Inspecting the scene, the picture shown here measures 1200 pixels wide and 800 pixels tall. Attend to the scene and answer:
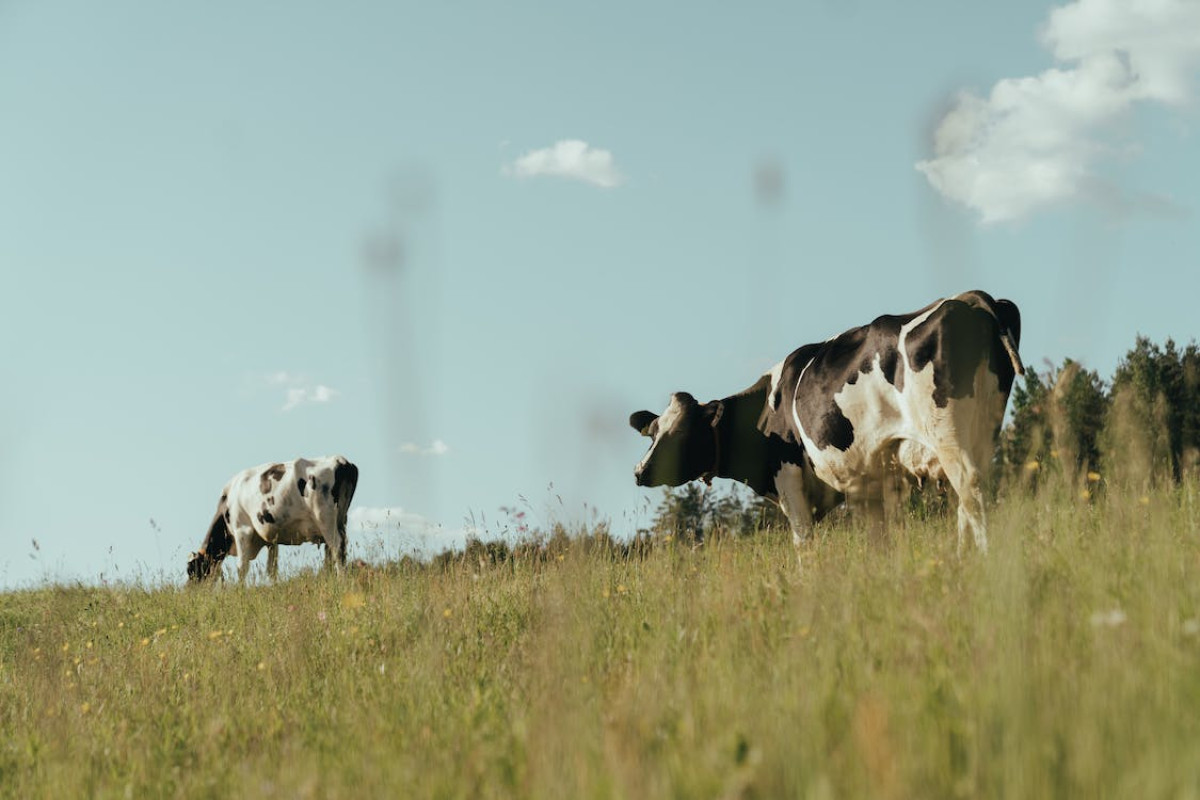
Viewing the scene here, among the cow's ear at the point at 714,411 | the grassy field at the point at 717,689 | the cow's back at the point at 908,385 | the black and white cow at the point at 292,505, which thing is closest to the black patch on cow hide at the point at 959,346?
the cow's back at the point at 908,385

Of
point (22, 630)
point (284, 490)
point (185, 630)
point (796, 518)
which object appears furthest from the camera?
point (284, 490)

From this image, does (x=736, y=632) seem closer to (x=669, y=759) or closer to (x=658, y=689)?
(x=658, y=689)

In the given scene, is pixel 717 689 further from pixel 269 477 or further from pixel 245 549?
pixel 245 549

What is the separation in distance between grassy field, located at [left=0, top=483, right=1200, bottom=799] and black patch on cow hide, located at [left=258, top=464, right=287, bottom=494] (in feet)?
38.0

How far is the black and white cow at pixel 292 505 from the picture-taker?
2053 cm

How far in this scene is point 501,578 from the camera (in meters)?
10.4

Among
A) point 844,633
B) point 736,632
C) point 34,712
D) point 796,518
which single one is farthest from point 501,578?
point 844,633

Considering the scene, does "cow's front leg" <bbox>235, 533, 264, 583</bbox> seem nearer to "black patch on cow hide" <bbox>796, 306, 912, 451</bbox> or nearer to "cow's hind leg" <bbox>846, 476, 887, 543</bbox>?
"black patch on cow hide" <bbox>796, 306, 912, 451</bbox>

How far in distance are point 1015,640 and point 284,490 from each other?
18.8 metres

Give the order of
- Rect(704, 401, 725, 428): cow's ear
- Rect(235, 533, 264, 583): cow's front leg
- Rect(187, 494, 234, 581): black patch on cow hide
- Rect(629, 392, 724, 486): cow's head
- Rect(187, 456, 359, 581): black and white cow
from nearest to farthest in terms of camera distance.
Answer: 1. Rect(704, 401, 725, 428): cow's ear
2. Rect(629, 392, 724, 486): cow's head
3. Rect(187, 456, 359, 581): black and white cow
4. Rect(235, 533, 264, 583): cow's front leg
5. Rect(187, 494, 234, 581): black patch on cow hide

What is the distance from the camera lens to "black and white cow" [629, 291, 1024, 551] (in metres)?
9.13

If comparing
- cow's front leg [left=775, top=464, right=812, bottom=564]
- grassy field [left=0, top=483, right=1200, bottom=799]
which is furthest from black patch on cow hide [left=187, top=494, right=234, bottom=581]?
cow's front leg [left=775, top=464, right=812, bottom=564]

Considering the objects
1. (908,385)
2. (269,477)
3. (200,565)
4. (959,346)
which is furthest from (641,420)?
(200,565)

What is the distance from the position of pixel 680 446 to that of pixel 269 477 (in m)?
11.2
